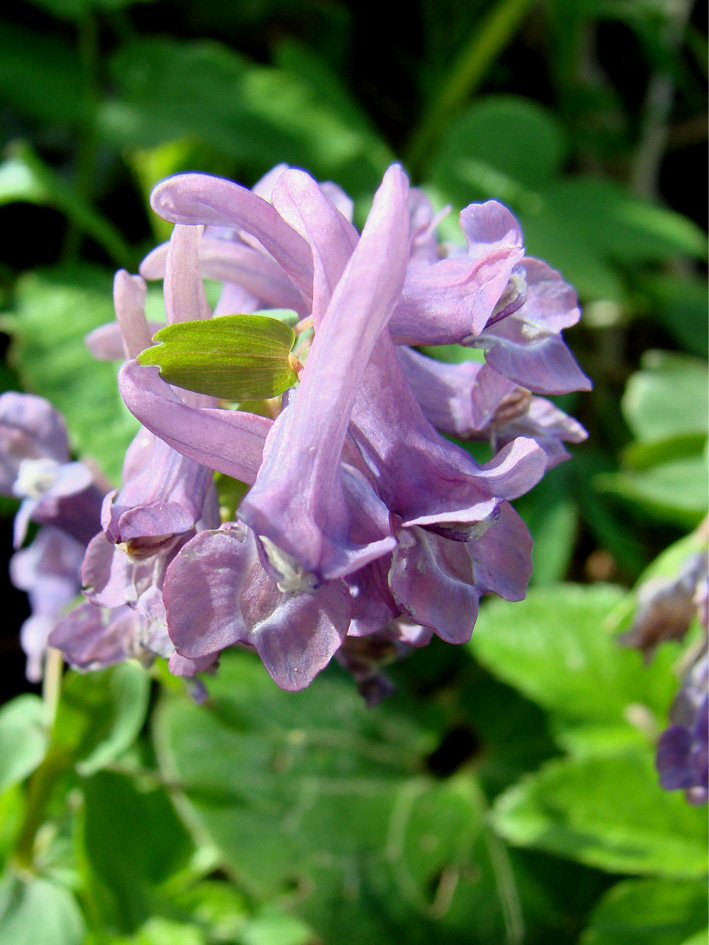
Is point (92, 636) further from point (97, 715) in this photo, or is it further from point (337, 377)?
point (337, 377)

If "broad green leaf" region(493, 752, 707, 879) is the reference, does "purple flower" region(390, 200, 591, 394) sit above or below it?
above

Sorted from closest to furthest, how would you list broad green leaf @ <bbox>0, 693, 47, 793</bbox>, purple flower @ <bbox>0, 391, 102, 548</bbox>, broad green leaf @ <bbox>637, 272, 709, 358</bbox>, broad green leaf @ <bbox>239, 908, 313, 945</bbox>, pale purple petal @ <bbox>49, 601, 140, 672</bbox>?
pale purple petal @ <bbox>49, 601, 140, 672</bbox>, purple flower @ <bbox>0, 391, 102, 548</bbox>, broad green leaf @ <bbox>0, 693, 47, 793</bbox>, broad green leaf @ <bbox>239, 908, 313, 945</bbox>, broad green leaf @ <bbox>637, 272, 709, 358</bbox>

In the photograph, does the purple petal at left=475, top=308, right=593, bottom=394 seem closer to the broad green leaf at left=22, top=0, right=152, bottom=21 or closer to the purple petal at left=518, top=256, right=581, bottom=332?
the purple petal at left=518, top=256, right=581, bottom=332

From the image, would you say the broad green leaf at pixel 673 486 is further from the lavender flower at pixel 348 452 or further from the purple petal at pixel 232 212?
the purple petal at pixel 232 212

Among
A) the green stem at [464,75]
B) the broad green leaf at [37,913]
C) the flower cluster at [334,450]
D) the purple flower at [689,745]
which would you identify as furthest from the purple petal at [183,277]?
the green stem at [464,75]

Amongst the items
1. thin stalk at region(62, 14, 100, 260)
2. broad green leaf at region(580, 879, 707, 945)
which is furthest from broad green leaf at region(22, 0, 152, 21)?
broad green leaf at region(580, 879, 707, 945)

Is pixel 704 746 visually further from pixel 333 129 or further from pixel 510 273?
pixel 333 129
